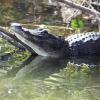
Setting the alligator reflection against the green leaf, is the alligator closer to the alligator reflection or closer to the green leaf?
the alligator reflection

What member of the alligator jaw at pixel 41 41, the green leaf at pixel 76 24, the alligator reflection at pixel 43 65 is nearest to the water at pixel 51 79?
the alligator reflection at pixel 43 65

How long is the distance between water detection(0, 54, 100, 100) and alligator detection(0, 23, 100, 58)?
21cm

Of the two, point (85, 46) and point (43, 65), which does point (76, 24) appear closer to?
point (85, 46)

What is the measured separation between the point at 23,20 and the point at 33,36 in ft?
10.8

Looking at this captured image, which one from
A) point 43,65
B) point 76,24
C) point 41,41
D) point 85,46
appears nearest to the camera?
point 43,65

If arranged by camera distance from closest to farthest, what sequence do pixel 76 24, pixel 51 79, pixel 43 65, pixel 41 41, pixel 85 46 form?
pixel 51 79 → pixel 43 65 → pixel 41 41 → pixel 85 46 → pixel 76 24

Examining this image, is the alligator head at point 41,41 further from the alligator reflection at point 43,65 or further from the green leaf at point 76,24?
the green leaf at point 76,24

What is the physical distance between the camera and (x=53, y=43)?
24.1ft

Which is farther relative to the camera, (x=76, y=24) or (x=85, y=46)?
(x=76, y=24)

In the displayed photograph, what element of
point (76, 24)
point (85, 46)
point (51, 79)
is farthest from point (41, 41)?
point (76, 24)

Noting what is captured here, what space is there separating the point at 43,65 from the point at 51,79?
0.94 m

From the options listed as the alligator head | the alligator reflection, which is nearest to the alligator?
the alligator head

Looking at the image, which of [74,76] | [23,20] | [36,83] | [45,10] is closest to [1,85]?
[36,83]

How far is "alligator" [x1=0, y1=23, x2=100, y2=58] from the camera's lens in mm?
7254
